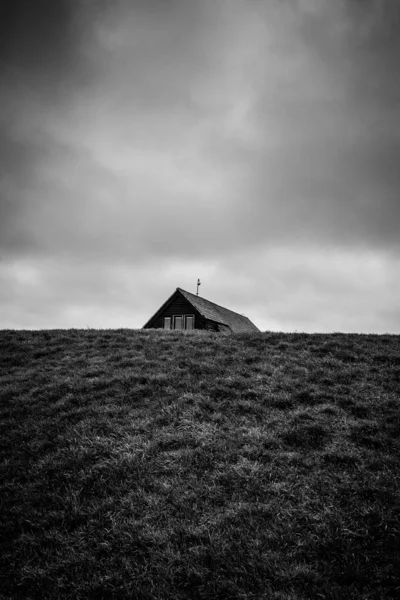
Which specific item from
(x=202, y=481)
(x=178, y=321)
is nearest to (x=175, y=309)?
(x=178, y=321)

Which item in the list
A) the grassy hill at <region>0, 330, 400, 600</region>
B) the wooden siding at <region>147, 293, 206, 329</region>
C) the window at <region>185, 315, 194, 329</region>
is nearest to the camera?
the grassy hill at <region>0, 330, 400, 600</region>

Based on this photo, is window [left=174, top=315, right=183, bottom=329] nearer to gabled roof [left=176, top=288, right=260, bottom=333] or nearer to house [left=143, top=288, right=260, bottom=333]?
house [left=143, top=288, right=260, bottom=333]

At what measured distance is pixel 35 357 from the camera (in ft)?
46.9

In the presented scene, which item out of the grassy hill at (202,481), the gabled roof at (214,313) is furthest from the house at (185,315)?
the grassy hill at (202,481)

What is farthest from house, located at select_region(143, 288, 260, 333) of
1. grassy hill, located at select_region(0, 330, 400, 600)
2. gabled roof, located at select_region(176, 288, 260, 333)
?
grassy hill, located at select_region(0, 330, 400, 600)

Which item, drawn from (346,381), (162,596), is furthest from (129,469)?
(346,381)

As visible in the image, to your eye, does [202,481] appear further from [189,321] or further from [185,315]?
[185,315]

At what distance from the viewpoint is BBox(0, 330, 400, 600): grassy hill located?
14.8ft

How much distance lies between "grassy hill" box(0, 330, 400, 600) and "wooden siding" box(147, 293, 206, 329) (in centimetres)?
2880

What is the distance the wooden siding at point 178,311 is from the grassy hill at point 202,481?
28.8 meters

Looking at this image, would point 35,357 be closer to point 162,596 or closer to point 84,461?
point 84,461

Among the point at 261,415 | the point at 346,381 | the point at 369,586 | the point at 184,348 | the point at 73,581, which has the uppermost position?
the point at 184,348

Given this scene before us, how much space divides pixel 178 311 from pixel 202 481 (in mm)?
36114

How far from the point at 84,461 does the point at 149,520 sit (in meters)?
2.20
